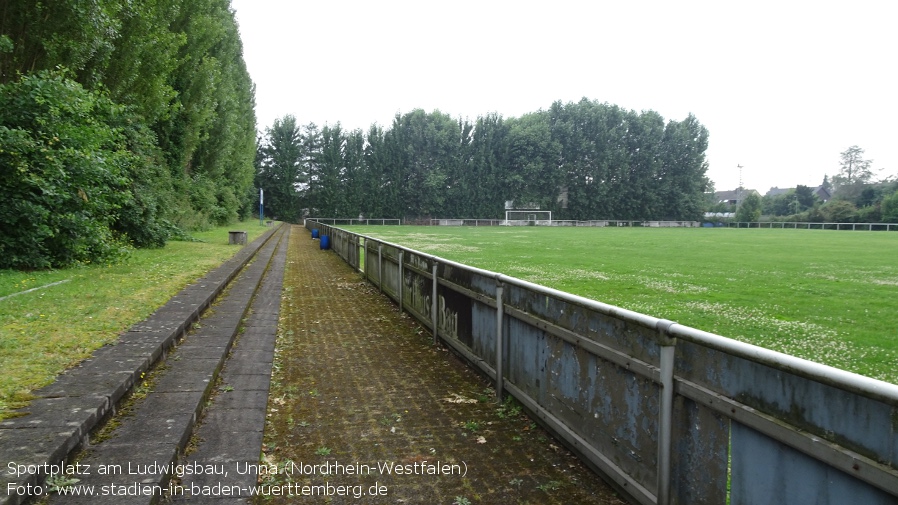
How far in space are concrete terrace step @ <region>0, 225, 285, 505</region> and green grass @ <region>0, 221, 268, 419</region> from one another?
181mm

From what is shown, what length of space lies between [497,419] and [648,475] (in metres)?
1.73

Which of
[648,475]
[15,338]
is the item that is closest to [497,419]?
[648,475]

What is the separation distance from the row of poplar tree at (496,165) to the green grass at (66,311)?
6859 cm

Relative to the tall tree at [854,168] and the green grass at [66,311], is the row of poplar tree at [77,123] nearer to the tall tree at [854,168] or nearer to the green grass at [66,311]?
the green grass at [66,311]

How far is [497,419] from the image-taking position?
14.8 feet

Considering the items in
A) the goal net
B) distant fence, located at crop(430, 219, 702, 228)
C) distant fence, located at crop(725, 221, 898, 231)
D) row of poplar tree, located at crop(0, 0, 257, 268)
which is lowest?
distant fence, located at crop(725, 221, 898, 231)

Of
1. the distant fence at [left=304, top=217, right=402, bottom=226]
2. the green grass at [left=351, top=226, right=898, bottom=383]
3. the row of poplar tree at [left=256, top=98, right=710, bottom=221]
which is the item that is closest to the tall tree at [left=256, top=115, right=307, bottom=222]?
the row of poplar tree at [left=256, top=98, right=710, bottom=221]

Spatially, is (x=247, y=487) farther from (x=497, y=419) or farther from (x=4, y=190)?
(x=4, y=190)

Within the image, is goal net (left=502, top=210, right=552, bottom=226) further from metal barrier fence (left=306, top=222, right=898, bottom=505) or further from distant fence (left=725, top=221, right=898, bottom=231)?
metal barrier fence (left=306, top=222, right=898, bottom=505)

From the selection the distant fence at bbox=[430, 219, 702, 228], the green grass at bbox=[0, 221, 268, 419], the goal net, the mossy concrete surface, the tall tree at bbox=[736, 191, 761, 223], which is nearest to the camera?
the mossy concrete surface

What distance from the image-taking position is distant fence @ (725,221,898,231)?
65250 mm

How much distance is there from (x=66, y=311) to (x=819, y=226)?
86436 mm

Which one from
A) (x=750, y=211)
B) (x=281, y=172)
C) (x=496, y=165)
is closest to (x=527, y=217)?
(x=496, y=165)

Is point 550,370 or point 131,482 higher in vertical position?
point 550,370
